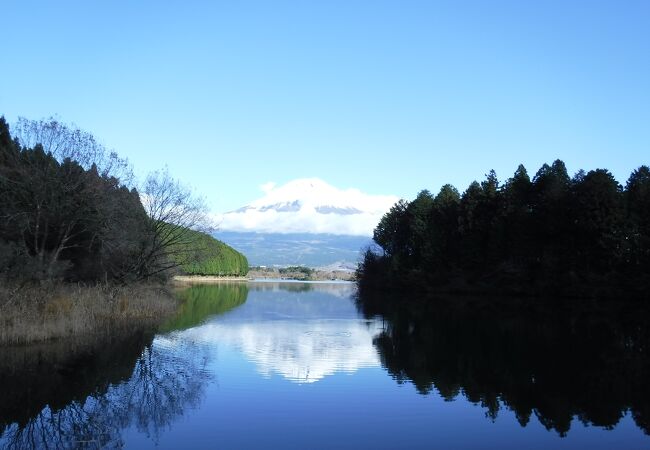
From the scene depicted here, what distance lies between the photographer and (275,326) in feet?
124

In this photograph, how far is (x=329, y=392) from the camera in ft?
58.4

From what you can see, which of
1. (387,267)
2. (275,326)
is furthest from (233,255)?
(275,326)

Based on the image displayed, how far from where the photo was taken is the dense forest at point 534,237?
197ft

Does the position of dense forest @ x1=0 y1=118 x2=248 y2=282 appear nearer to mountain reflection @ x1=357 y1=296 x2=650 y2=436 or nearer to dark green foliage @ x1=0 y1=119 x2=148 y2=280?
dark green foliage @ x1=0 y1=119 x2=148 y2=280

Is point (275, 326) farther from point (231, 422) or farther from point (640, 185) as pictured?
point (640, 185)

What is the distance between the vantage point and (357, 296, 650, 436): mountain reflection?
15.9 m

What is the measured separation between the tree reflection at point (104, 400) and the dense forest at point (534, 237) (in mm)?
48513

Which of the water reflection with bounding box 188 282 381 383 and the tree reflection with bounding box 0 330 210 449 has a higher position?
the tree reflection with bounding box 0 330 210 449

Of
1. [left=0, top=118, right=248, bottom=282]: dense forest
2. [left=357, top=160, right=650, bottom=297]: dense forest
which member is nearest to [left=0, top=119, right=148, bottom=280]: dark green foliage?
[left=0, top=118, right=248, bottom=282]: dense forest

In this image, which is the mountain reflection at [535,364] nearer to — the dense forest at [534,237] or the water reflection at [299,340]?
the water reflection at [299,340]

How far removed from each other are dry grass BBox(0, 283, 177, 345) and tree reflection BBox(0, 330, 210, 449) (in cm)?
325

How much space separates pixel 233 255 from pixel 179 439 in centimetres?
17722

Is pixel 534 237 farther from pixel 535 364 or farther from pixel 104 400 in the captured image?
pixel 104 400

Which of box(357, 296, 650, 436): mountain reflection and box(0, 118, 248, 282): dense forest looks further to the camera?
box(0, 118, 248, 282): dense forest
